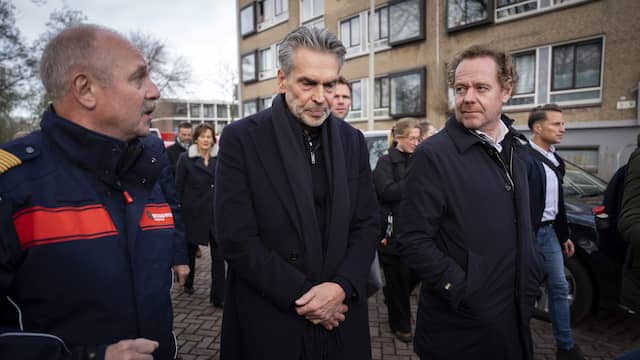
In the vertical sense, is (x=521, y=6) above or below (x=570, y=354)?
above

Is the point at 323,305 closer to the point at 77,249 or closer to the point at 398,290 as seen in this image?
the point at 77,249

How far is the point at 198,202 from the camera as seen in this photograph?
4840mm

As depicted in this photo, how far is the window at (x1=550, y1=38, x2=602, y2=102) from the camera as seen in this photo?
12.5 metres

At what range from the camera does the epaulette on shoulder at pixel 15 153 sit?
122cm

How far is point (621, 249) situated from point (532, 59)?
13345 millimetres

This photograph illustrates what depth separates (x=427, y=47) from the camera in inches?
672

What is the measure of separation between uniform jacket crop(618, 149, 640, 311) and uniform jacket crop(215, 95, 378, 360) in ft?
4.86

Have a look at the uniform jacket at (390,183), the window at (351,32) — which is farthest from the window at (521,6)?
the uniform jacket at (390,183)

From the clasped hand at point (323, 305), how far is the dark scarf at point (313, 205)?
6cm

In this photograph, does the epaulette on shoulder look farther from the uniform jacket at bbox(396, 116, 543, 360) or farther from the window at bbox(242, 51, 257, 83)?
the window at bbox(242, 51, 257, 83)

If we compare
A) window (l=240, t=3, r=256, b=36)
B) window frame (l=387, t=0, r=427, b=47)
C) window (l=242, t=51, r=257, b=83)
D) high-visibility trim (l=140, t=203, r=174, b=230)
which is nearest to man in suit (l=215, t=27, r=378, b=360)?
high-visibility trim (l=140, t=203, r=174, b=230)

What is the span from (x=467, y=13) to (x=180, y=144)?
13.5 m

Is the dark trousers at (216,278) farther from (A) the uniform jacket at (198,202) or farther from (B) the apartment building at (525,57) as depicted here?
(B) the apartment building at (525,57)

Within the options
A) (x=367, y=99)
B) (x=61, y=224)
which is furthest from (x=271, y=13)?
(x=61, y=224)
